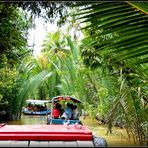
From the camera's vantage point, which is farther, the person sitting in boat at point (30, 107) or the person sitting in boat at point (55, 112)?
the person sitting in boat at point (30, 107)

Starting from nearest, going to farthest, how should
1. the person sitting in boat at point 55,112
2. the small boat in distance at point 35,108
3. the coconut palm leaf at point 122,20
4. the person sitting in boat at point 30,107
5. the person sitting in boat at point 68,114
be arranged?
1. the coconut palm leaf at point 122,20
2. the person sitting in boat at point 68,114
3. the person sitting in boat at point 55,112
4. the small boat in distance at point 35,108
5. the person sitting in boat at point 30,107

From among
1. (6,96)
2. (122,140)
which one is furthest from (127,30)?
(6,96)

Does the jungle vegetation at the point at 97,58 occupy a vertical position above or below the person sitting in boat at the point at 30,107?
above

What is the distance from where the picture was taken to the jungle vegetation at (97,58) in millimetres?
1242

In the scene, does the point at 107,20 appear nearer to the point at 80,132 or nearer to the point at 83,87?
the point at 80,132

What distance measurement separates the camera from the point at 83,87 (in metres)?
20.1

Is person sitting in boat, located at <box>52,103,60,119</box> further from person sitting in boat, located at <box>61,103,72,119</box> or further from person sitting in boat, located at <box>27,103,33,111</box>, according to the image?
person sitting in boat, located at <box>27,103,33,111</box>

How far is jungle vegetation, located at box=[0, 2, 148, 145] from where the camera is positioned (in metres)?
1.24

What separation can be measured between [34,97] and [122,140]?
2665 cm

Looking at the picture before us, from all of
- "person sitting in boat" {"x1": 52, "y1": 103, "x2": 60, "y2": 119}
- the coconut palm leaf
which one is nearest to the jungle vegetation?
the coconut palm leaf

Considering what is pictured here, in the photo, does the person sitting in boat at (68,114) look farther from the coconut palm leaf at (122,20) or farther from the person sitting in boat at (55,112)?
the coconut palm leaf at (122,20)

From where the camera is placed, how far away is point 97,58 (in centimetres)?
912

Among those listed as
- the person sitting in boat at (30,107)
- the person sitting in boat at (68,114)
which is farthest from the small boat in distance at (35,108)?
the person sitting in boat at (68,114)

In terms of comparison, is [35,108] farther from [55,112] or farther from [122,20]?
[122,20]
